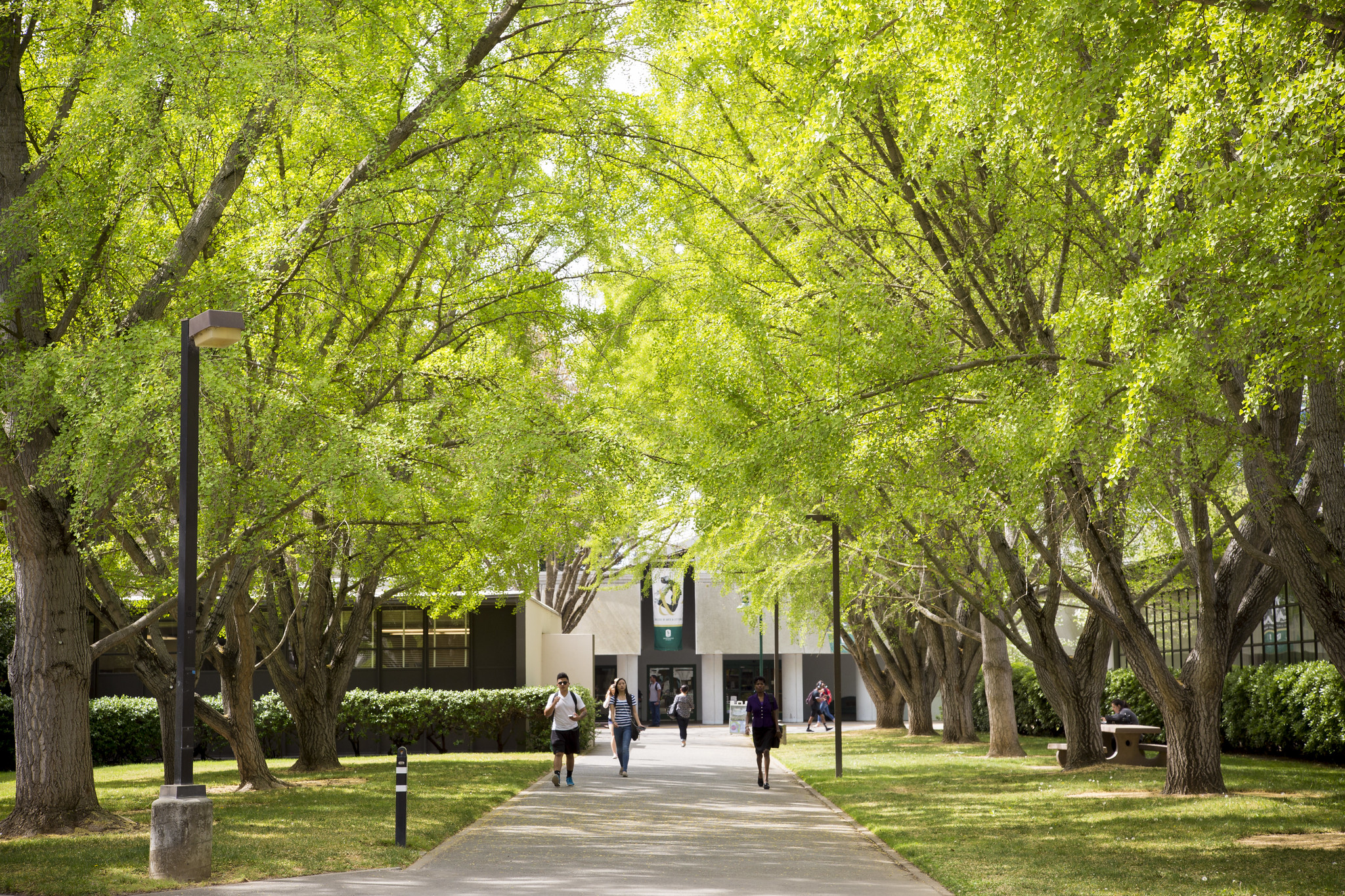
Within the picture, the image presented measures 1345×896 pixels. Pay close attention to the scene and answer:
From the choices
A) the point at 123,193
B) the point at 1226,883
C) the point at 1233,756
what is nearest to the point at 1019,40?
the point at 1226,883

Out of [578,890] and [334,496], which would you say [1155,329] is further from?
[334,496]

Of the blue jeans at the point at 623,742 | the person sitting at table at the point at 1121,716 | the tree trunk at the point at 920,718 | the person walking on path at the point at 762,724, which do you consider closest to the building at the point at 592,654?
the tree trunk at the point at 920,718

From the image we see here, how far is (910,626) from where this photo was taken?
3553 cm

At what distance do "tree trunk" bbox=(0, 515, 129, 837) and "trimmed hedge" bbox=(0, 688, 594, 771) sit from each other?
16.5 metres

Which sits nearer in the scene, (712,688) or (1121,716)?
(1121,716)

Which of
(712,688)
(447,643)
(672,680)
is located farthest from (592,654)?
(712,688)

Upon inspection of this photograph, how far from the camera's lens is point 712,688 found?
5528cm

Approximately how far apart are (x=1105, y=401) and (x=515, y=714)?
889 inches

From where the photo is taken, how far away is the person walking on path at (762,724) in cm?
1900

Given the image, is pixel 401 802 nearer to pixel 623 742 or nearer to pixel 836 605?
pixel 623 742

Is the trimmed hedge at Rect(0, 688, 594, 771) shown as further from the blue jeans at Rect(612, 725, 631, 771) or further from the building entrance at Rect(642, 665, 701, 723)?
the building entrance at Rect(642, 665, 701, 723)

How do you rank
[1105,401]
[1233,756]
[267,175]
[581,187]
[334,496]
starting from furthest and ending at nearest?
[1233,756]
[267,175]
[581,187]
[334,496]
[1105,401]

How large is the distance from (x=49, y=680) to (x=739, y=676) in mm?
44523

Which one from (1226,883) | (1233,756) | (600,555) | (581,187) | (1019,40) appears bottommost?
(1233,756)
